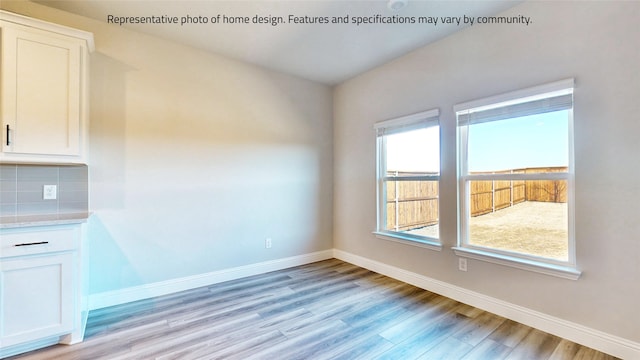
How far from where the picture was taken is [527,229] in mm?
2342

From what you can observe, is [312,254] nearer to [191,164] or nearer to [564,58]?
[191,164]

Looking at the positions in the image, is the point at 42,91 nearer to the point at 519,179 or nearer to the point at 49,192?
the point at 49,192

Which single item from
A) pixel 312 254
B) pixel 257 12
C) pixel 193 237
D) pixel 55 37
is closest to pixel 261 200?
pixel 193 237

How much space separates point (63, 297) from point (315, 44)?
301 cm

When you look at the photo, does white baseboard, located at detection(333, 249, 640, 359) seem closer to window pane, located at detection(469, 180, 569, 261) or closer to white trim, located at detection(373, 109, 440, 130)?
window pane, located at detection(469, 180, 569, 261)

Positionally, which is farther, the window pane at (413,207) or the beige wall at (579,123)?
the window pane at (413,207)

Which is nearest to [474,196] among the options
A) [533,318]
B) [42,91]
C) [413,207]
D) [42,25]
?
[413,207]

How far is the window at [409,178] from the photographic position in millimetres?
2979

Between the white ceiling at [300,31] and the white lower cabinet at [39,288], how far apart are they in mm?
1896

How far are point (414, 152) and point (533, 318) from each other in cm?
185

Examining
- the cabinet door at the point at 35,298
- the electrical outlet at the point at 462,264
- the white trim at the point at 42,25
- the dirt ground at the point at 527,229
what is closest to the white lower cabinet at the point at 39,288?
the cabinet door at the point at 35,298

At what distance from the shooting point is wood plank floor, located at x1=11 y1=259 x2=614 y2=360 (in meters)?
1.88

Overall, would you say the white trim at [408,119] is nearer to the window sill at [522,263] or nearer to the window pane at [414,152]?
the window pane at [414,152]

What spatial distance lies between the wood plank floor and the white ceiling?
8.50 feet
